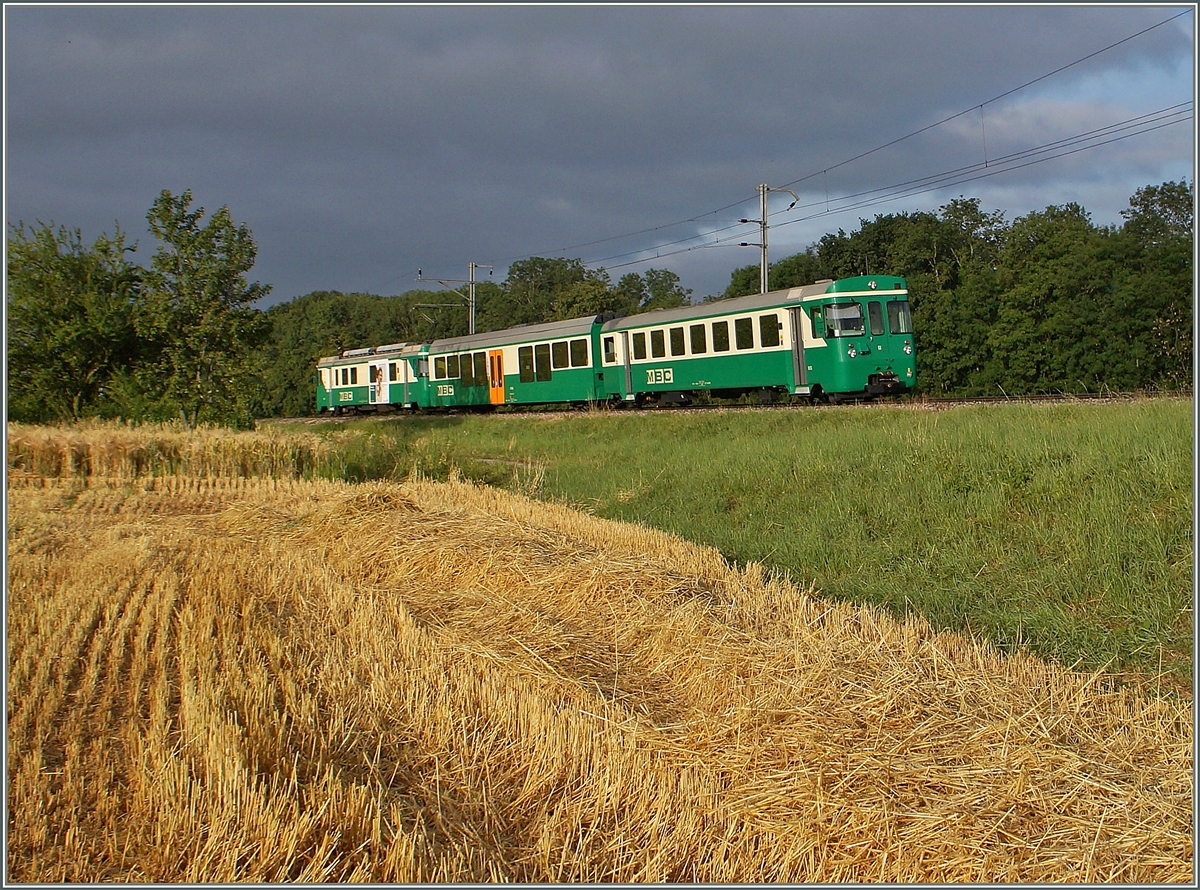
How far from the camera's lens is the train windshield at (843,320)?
2350 centimetres

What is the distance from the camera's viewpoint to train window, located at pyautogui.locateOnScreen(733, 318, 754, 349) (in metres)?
25.6

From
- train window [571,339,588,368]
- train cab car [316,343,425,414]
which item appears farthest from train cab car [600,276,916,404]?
train cab car [316,343,425,414]

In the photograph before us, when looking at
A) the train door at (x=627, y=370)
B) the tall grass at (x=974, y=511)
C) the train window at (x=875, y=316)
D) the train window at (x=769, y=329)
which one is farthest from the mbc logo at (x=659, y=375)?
the tall grass at (x=974, y=511)

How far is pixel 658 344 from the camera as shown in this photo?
96.5 ft

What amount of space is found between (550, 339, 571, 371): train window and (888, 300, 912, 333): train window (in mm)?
11944

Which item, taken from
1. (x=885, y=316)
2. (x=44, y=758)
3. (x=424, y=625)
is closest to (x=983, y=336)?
(x=885, y=316)

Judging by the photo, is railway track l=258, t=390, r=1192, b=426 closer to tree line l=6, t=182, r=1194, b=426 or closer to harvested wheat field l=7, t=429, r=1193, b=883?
tree line l=6, t=182, r=1194, b=426

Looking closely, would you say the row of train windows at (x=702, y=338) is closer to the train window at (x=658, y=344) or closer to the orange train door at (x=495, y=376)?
the train window at (x=658, y=344)

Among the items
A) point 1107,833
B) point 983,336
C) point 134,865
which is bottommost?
point 1107,833

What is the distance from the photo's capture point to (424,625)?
7.06 meters

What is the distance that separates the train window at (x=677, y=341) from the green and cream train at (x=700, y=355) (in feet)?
0.15

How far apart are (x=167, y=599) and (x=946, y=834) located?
18.8 ft

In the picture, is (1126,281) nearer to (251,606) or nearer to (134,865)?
(251,606)

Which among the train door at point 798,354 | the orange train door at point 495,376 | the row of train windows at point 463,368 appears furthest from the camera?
the row of train windows at point 463,368
